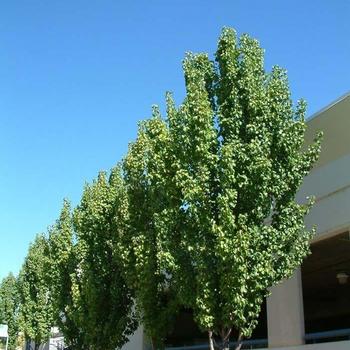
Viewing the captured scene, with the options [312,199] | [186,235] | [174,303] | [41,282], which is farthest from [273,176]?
[41,282]

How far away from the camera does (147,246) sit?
14.4m

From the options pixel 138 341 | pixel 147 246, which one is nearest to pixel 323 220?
pixel 147 246

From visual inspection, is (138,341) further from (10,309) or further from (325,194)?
(10,309)

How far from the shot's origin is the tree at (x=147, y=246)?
14.1m

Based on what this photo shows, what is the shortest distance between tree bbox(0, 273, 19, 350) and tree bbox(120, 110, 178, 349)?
23791mm

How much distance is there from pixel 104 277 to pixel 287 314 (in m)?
6.12

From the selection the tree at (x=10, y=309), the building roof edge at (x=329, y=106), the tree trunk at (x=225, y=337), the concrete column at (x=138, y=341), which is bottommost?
the concrete column at (x=138, y=341)

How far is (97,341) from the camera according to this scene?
17297 millimetres

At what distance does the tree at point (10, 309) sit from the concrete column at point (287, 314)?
25861 mm

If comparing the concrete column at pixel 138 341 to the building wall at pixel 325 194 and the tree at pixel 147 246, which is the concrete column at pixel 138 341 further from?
the building wall at pixel 325 194

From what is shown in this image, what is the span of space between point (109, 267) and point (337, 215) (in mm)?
7635

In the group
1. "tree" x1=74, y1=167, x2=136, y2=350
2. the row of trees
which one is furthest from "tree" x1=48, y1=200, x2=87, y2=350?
the row of trees

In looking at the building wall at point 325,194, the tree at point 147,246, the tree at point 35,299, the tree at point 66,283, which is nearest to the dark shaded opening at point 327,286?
the building wall at point 325,194

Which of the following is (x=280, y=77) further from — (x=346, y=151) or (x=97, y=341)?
(x=97, y=341)
